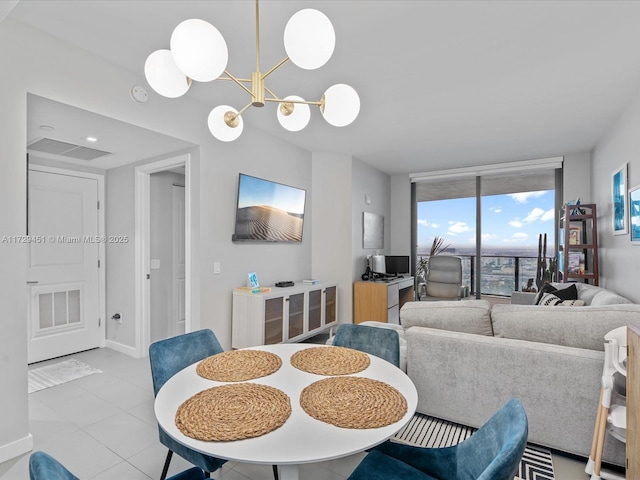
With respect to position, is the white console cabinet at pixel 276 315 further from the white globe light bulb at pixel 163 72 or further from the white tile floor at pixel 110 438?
the white globe light bulb at pixel 163 72

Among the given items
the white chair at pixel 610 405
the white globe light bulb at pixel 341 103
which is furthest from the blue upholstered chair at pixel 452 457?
the white globe light bulb at pixel 341 103

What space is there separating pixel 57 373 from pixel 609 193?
5821 millimetres

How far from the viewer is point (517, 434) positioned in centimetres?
90

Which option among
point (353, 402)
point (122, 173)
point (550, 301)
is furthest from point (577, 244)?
point (122, 173)

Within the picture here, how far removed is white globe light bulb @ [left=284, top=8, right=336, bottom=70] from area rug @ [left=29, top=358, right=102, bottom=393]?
3367 millimetres

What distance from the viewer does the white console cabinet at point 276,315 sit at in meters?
3.25

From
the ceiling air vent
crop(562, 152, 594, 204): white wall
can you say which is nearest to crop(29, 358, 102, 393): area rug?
the ceiling air vent

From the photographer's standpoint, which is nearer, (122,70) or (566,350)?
(566,350)

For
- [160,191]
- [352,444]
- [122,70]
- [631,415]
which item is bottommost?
[631,415]

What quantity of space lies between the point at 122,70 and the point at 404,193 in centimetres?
463

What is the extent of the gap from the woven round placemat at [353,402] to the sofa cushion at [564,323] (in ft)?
3.80

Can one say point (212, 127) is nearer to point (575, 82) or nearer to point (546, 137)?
point (575, 82)

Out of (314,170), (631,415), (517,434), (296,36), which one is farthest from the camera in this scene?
(314,170)

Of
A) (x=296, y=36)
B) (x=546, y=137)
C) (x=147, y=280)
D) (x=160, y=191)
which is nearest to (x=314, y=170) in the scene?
(x=160, y=191)
